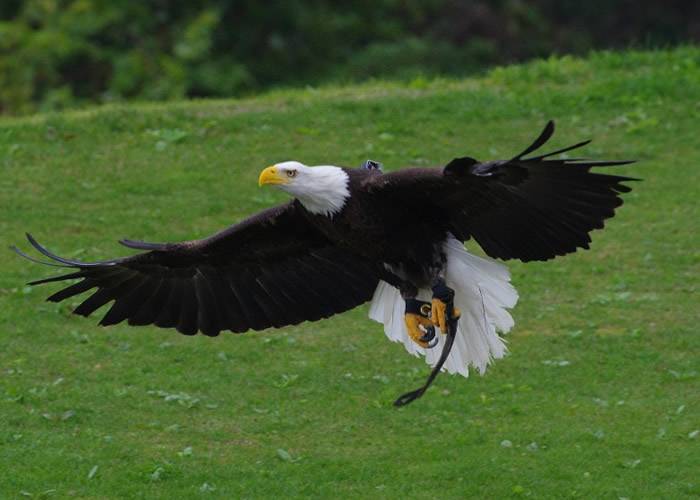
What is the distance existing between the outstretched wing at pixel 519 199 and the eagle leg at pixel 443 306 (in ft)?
0.96

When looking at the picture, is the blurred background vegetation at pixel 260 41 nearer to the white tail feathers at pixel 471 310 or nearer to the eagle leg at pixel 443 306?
the white tail feathers at pixel 471 310

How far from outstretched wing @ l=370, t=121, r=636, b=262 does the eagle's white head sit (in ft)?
0.63

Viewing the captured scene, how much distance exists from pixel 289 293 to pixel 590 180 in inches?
83.8

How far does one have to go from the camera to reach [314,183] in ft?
25.1

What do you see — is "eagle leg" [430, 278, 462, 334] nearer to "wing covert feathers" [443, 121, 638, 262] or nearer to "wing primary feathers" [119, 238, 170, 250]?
"wing covert feathers" [443, 121, 638, 262]

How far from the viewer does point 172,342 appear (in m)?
10.6

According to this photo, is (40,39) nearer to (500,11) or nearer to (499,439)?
(500,11)

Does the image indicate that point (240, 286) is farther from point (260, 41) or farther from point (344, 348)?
point (260, 41)

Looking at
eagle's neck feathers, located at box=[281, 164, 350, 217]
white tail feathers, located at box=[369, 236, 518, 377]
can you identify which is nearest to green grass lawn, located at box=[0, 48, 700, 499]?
white tail feathers, located at box=[369, 236, 518, 377]

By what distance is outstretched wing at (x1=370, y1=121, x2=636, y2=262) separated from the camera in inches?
285

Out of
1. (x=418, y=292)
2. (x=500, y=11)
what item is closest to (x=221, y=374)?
(x=418, y=292)

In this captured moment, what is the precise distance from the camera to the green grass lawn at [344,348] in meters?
8.71

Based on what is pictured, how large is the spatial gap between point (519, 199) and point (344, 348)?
10.7ft

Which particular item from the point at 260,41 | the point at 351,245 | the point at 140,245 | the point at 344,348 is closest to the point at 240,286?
the point at 140,245
